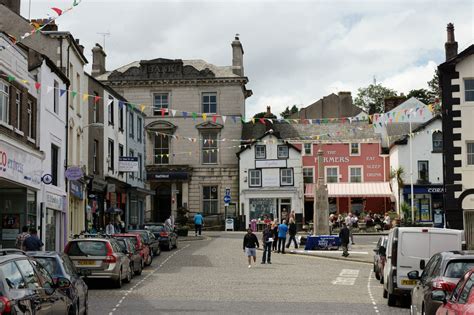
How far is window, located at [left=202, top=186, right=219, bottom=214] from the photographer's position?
216 ft

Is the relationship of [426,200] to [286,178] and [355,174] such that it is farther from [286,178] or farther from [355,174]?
[286,178]

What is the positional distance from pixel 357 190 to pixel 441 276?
50.4 meters

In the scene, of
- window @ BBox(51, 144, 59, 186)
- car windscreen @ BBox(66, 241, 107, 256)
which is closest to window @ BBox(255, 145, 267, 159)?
window @ BBox(51, 144, 59, 186)

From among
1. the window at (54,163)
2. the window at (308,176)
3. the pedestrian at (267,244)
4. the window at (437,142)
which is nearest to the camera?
the pedestrian at (267,244)

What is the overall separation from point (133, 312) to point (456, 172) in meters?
20.7

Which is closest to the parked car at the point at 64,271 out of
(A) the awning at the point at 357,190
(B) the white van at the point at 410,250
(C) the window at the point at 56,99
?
(B) the white van at the point at 410,250

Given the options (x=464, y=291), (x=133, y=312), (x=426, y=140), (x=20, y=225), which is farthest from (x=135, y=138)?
(x=464, y=291)

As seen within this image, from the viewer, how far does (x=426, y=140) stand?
2398 inches

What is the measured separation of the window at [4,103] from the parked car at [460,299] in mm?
18464

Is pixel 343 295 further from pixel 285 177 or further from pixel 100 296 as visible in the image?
pixel 285 177

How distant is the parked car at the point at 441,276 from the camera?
1227 centimetres

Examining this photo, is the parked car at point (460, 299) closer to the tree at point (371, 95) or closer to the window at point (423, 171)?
the window at point (423, 171)

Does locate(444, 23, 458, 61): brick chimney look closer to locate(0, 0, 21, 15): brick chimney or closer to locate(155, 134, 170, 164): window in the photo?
locate(0, 0, 21, 15): brick chimney

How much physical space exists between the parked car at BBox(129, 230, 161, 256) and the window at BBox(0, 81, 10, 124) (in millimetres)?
8024
